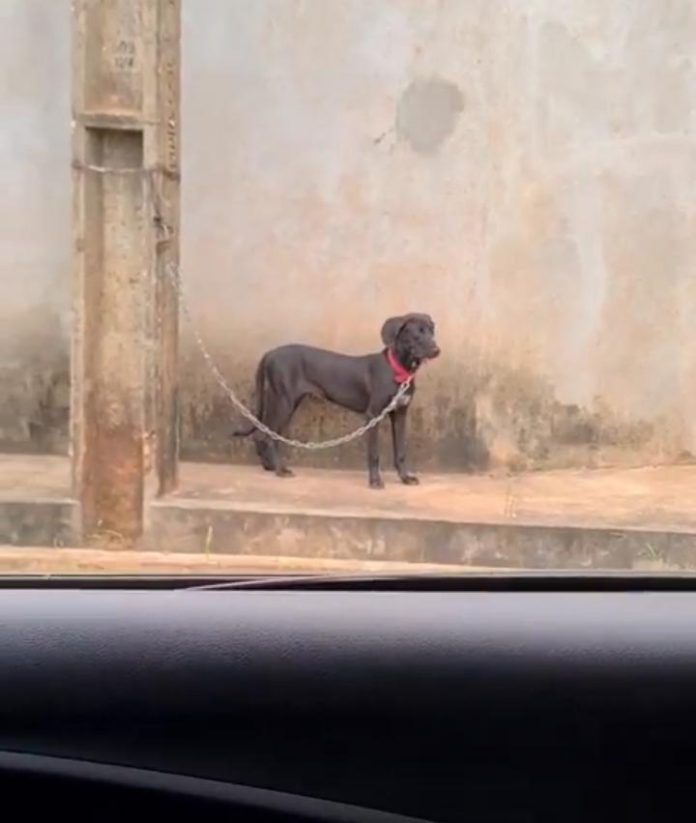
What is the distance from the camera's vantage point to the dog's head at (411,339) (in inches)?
277

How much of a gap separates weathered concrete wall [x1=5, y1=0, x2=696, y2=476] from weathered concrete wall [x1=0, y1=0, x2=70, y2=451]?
14mm

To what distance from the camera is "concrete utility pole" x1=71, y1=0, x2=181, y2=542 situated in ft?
19.2

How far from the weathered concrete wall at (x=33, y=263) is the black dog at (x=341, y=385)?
4.65 feet

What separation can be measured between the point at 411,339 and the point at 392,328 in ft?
0.43

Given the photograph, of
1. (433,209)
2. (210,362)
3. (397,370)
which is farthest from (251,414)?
(433,209)

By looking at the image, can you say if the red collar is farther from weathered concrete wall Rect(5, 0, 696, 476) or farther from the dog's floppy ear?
weathered concrete wall Rect(5, 0, 696, 476)

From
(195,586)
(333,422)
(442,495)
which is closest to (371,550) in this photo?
(442,495)

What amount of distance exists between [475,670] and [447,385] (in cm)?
664

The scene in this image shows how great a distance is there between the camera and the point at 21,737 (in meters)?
1.26

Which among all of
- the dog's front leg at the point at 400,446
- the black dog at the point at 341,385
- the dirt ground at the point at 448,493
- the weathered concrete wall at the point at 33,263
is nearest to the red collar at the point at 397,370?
the black dog at the point at 341,385

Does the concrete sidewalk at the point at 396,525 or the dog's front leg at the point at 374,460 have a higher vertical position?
the dog's front leg at the point at 374,460

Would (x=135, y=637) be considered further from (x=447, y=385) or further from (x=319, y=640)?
(x=447, y=385)

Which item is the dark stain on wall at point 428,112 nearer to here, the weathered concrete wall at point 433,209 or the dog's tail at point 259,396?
the weathered concrete wall at point 433,209

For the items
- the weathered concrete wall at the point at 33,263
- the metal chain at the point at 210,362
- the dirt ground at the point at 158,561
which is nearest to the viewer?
the dirt ground at the point at 158,561
